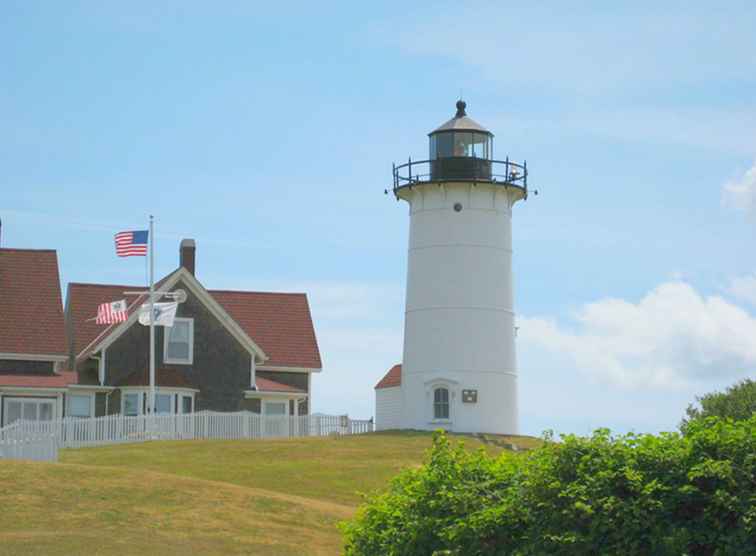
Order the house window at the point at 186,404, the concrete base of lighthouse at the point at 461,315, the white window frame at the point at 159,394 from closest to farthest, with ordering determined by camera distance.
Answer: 1. the white window frame at the point at 159,394
2. the concrete base of lighthouse at the point at 461,315
3. the house window at the point at 186,404

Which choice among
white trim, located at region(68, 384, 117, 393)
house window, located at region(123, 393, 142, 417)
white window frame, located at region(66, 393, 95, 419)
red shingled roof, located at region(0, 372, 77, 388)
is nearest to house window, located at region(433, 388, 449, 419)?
house window, located at region(123, 393, 142, 417)

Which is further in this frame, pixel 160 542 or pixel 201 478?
pixel 201 478

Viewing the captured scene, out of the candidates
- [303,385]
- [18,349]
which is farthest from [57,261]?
[303,385]

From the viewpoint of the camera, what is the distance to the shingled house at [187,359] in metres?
51.5

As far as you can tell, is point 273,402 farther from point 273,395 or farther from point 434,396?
point 434,396

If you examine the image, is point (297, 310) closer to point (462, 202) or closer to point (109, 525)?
point (462, 202)

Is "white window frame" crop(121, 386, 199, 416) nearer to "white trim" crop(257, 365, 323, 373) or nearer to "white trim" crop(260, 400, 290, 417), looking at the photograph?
"white trim" crop(260, 400, 290, 417)

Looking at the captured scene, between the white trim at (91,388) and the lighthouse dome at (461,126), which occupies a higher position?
A: the lighthouse dome at (461,126)

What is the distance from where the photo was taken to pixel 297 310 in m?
60.0

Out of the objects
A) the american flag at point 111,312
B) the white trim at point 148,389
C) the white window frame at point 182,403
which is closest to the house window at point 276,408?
the white window frame at point 182,403

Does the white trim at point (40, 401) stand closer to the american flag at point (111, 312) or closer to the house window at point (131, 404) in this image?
the american flag at point (111, 312)

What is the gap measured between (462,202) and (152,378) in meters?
13.0

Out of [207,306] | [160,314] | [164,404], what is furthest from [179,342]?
[160,314]

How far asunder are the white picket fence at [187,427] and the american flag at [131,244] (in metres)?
5.88
